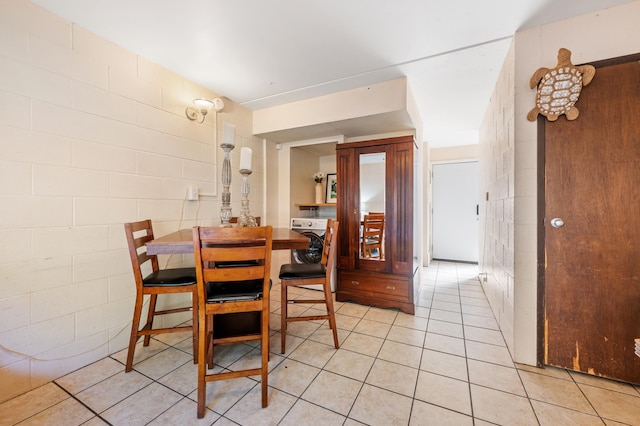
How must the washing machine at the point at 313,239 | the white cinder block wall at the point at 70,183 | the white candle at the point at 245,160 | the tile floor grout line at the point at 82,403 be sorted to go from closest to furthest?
the tile floor grout line at the point at 82,403 → the white cinder block wall at the point at 70,183 → the white candle at the point at 245,160 → the washing machine at the point at 313,239

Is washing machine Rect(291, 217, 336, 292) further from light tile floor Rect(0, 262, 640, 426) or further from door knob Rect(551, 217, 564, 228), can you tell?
door knob Rect(551, 217, 564, 228)

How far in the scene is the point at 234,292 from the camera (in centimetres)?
139

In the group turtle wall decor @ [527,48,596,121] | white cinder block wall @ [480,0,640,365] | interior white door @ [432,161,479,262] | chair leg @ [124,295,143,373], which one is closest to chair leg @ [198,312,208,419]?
chair leg @ [124,295,143,373]

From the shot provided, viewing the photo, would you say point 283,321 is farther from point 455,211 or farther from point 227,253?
point 455,211

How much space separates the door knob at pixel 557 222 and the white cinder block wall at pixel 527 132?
0.26ft

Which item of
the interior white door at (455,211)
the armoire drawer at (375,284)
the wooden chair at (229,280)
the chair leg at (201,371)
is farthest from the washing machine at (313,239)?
the interior white door at (455,211)

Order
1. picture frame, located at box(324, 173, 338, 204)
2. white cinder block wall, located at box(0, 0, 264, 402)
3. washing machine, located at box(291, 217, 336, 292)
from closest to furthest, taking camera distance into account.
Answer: white cinder block wall, located at box(0, 0, 264, 402) < washing machine, located at box(291, 217, 336, 292) < picture frame, located at box(324, 173, 338, 204)

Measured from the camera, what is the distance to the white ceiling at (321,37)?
1.50m

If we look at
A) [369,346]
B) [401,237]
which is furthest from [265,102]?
[369,346]

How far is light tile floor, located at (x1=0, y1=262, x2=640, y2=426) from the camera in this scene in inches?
48.6

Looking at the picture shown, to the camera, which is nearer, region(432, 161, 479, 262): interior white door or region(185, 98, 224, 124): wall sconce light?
region(185, 98, 224, 124): wall sconce light

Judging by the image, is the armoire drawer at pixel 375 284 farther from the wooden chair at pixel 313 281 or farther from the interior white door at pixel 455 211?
the interior white door at pixel 455 211

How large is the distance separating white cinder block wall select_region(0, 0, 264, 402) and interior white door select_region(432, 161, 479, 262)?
466cm

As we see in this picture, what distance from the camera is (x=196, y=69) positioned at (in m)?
2.18
